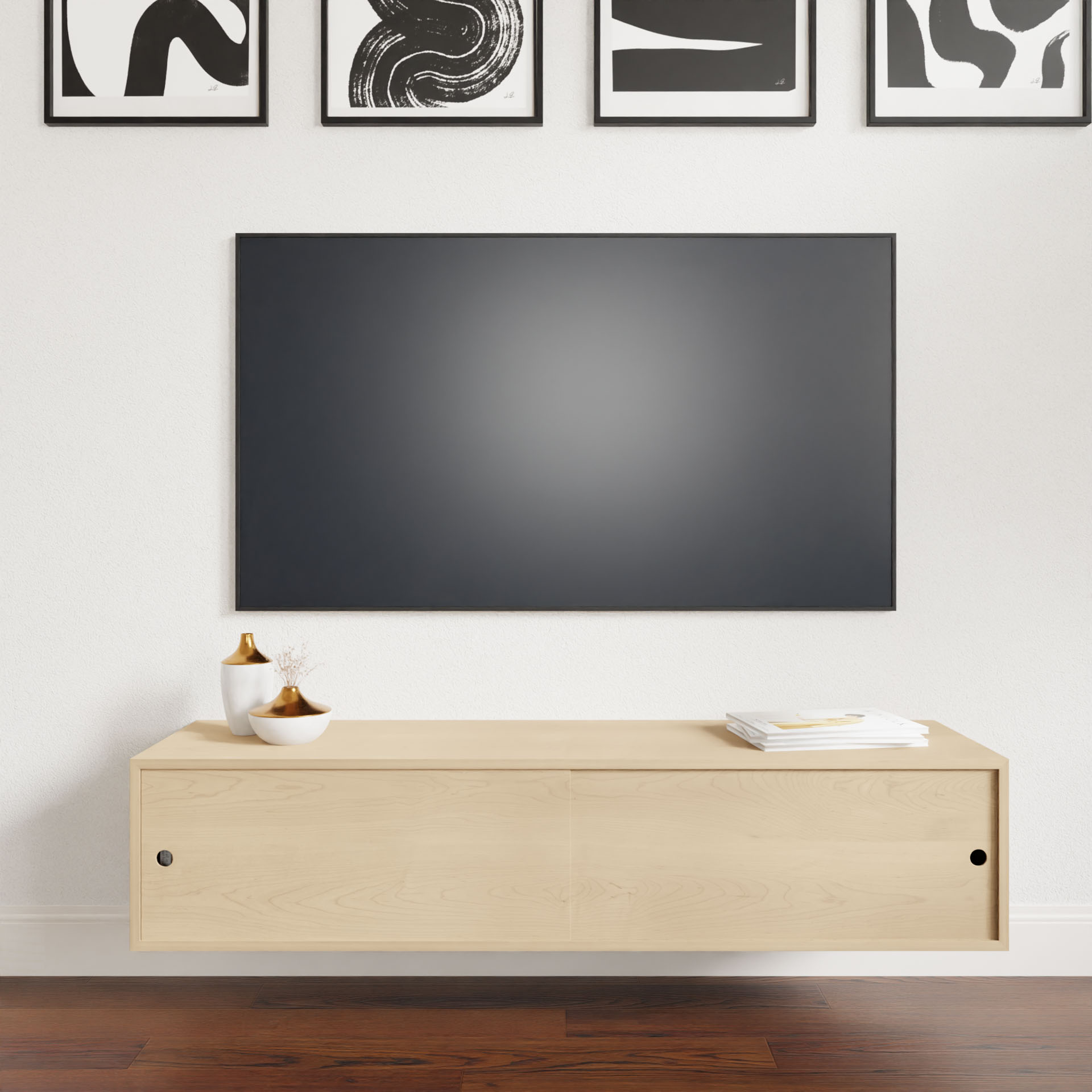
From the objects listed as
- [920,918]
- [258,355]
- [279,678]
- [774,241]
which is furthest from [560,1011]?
[774,241]

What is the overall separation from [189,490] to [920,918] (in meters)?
1.83

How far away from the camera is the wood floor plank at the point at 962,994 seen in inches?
73.7

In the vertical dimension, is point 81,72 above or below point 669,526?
above

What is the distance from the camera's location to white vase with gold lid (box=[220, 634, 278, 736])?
1816mm

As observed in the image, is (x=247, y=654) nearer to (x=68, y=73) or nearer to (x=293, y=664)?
(x=293, y=664)

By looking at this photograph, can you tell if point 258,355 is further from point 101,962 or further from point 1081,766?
point 1081,766

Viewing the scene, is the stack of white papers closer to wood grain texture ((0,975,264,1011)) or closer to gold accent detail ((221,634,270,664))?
gold accent detail ((221,634,270,664))

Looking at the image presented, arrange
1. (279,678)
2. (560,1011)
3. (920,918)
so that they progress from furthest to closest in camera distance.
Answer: (279,678) → (560,1011) → (920,918)

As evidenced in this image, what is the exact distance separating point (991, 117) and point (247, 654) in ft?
6.92

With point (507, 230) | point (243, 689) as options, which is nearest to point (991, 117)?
point (507, 230)

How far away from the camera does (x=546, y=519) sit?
6.66 feet

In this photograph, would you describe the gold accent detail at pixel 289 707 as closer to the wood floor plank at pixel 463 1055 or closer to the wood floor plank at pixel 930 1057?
the wood floor plank at pixel 463 1055

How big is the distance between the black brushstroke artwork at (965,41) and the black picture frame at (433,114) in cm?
82

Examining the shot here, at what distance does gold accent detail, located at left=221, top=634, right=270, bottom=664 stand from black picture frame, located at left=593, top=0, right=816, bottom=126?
1440 millimetres
